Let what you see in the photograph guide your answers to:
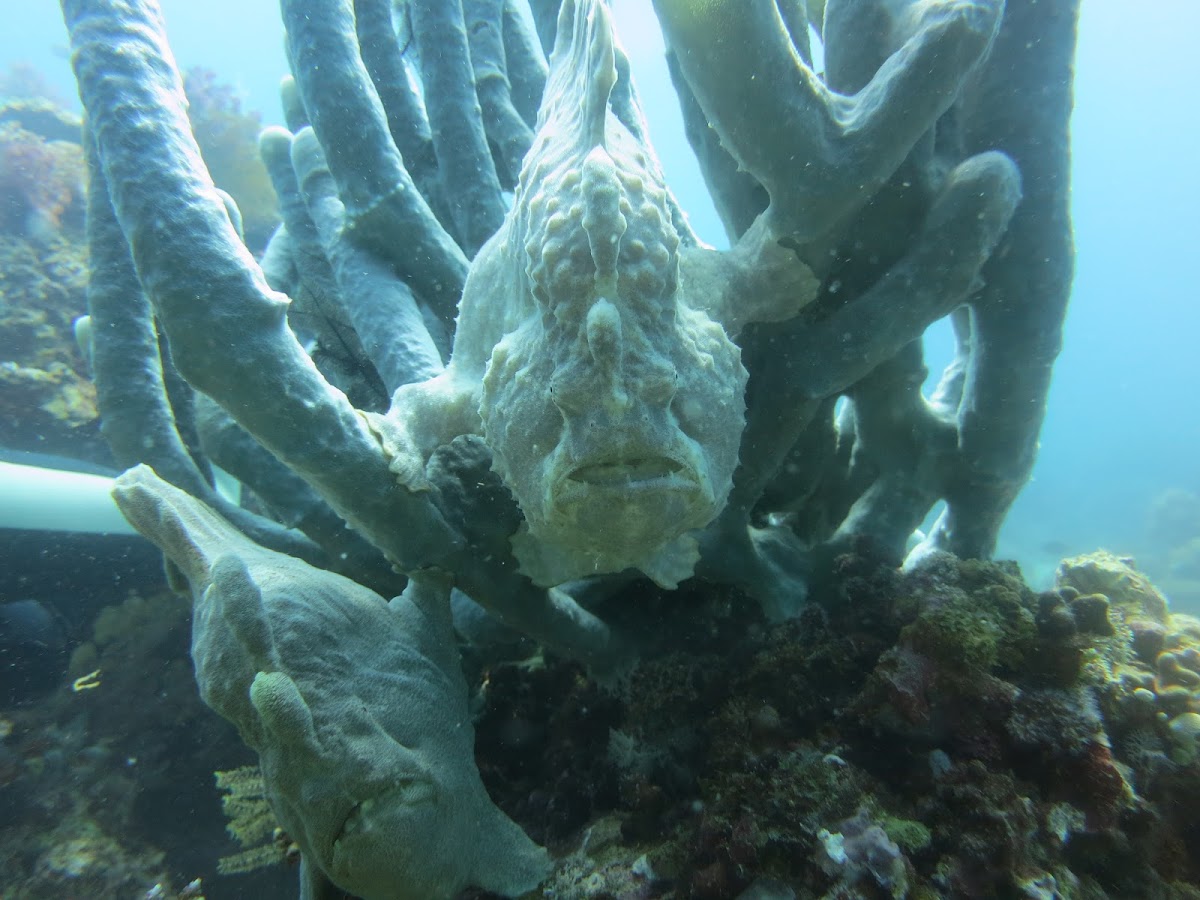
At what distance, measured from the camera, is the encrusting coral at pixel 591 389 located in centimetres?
206

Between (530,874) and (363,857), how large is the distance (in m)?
0.78

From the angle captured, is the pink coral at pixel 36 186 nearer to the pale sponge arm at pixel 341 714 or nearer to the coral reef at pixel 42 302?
the coral reef at pixel 42 302

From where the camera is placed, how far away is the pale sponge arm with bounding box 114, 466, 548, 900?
200 centimetres

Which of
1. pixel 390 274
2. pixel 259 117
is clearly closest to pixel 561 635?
pixel 390 274

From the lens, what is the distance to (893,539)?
4195 millimetres

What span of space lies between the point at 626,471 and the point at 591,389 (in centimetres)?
32

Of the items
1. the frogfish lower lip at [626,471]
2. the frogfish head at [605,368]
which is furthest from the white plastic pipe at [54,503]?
the frogfish lower lip at [626,471]

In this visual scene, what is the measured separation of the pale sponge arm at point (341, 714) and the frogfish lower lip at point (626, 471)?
3.89 ft

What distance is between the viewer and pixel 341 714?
7.08ft

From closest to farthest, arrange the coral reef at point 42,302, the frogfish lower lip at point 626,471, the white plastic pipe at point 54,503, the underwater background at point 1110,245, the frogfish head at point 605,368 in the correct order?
the frogfish head at point 605,368 < the frogfish lower lip at point 626,471 < the white plastic pipe at point 54,503 < the coral reef at point 42,302 < the underwater background at point 1110,245

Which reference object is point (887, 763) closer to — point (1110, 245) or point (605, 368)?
point (605, 368)

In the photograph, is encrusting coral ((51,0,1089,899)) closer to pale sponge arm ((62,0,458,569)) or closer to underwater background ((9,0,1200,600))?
pale sponge arm ((62,0,458,569))

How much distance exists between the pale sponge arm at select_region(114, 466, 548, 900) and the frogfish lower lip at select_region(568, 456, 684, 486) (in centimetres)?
119

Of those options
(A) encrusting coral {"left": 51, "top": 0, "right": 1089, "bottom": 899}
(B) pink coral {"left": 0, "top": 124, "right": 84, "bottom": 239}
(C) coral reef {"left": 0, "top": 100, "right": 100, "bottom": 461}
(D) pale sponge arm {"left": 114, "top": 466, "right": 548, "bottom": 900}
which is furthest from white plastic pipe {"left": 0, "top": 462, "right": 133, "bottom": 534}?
(B) pink coral {"left": 0, "top": 124, "right": 84, "bottom": 239}
